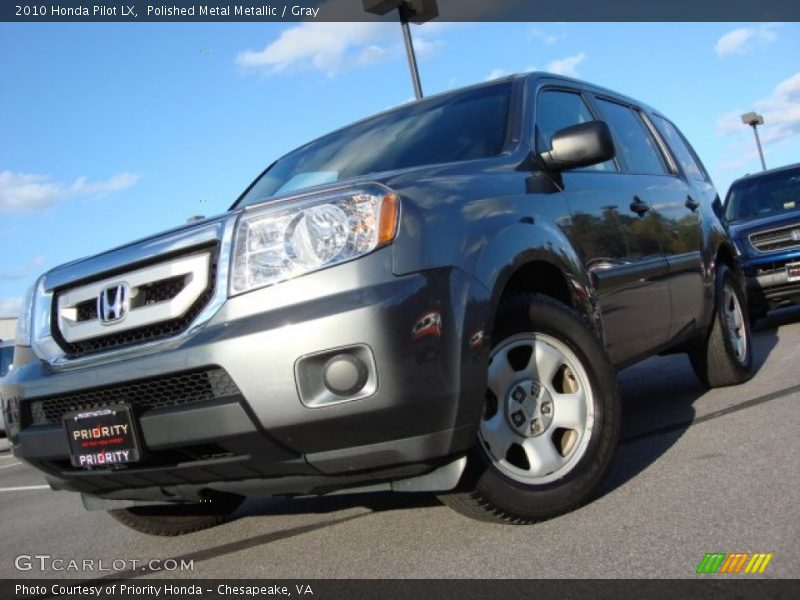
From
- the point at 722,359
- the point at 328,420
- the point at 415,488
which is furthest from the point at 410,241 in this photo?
the point at 722,359

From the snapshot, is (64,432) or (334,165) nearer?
(64,432)

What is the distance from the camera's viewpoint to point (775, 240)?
8555mm

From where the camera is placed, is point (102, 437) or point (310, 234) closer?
point (310, 234)

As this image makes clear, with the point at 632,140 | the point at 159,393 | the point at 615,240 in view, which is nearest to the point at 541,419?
the point at 615,240

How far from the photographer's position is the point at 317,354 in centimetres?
248

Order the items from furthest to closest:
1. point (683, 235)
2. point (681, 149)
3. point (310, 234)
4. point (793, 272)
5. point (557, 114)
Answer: point (793, 272)
point (681, 149)
point (683, 235)
point (557, 114)
point (310, 234)

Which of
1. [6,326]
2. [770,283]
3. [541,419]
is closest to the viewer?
[541,419]

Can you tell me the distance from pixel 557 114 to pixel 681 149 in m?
2.06

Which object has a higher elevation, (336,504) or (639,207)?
(639,207)

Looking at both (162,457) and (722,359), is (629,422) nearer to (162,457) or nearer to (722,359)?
(722,359)

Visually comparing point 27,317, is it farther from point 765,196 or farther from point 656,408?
point 765,196

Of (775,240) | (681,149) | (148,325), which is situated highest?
(681,149)

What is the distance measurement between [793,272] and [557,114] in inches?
208

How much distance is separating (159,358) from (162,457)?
1.17ft
